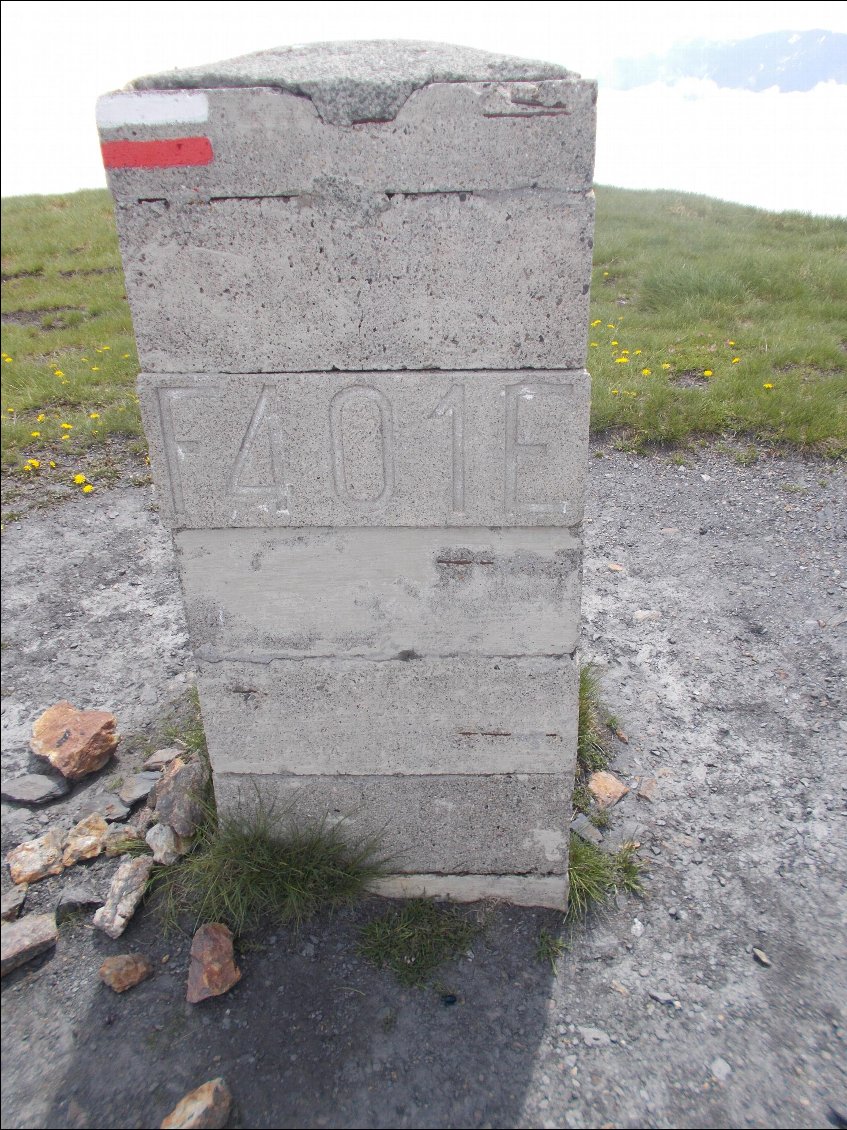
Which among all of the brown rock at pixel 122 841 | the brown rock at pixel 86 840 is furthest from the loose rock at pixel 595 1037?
the brown rock at pixel 86 840

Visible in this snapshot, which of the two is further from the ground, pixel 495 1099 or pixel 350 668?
pixel 350 668

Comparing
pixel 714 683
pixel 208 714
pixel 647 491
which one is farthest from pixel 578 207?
pixel 647 491

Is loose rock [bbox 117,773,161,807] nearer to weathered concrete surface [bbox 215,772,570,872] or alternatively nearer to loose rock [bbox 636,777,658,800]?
weathered concrete surface [bbox 215,772,570,872]

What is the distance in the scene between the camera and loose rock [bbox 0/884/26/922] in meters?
2.60

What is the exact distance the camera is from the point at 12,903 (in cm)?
265

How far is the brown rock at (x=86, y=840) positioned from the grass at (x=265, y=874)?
1.02ft

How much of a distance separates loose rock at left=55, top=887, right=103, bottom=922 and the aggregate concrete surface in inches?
1.9

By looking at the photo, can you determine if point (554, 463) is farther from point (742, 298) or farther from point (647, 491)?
point (742, 298)

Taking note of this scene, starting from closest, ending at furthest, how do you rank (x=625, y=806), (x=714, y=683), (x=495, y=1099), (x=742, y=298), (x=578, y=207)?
(x=578, y=207), (x=495, y=1099), (x=625, y=806), (x=714, y=683), (x=742, y=298)

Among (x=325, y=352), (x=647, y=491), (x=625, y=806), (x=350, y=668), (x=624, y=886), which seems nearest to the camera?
(x=325, y=352)

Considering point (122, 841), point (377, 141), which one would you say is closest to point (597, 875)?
point (122, 841)

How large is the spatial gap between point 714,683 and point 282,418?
2.75 m

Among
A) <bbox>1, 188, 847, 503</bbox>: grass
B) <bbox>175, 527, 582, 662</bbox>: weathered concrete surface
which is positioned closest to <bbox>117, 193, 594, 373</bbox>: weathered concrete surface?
<bbox>1, 188, 847, 503</bbox>: grass

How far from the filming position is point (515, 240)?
6.41 ft
